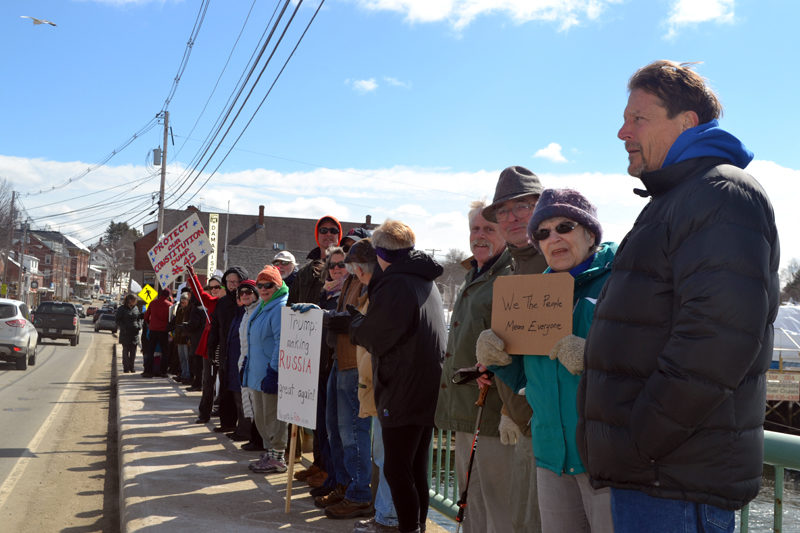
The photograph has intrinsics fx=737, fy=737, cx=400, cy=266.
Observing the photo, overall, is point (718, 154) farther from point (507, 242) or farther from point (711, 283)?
point (507, 242)

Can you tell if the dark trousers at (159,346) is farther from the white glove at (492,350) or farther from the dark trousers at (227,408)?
the white glove at (492,350)

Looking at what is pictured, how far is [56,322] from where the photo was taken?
3384cm

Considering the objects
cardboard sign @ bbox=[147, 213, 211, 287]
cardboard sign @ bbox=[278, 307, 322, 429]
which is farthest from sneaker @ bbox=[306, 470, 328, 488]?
cardboard sign @ bbox=[147, 213, 211, 287]

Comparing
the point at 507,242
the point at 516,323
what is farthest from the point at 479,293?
the point at 516,323

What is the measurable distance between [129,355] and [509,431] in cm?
1795

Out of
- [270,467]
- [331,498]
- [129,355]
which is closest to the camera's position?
[331,498]

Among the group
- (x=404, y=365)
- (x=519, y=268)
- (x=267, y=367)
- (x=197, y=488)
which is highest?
(x=519, y=268)

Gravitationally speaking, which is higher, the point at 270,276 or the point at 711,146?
the point at 711,146

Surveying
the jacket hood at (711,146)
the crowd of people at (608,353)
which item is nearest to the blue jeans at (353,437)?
the crowd of people at (608,353)

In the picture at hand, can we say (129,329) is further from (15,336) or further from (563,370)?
(563,370)

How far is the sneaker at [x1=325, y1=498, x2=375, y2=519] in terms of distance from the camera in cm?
560

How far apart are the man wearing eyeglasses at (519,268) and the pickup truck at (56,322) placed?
33.9m

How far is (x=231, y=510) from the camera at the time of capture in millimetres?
5785

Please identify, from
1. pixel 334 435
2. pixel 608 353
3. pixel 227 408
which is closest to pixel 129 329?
pixel 227 408
